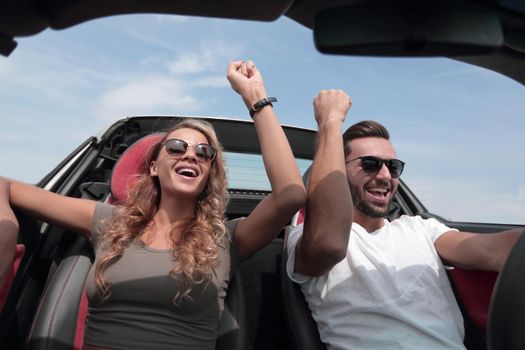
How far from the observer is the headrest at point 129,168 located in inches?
87.9

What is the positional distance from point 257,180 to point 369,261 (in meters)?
1.37

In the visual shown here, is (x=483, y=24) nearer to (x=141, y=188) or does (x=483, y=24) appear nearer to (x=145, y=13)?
(x=145, y=13)

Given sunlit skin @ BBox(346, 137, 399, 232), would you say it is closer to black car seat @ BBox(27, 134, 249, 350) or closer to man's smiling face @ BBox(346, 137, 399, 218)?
man's smiling face @ BBox(346, 137, 399, 218)

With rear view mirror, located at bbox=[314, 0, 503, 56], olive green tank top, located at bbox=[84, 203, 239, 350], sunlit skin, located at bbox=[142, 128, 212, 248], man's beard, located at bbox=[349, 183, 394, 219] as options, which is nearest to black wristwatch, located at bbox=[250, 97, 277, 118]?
sunlit skin, located at bbox=[142, 128, 212, 248]

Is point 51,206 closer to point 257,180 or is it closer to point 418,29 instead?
point 257,180

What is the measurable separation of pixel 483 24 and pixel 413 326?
1220 millimetres

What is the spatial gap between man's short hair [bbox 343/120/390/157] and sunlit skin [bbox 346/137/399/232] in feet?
0.12

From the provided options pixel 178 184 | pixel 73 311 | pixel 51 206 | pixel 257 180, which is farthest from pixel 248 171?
pixel 73 311

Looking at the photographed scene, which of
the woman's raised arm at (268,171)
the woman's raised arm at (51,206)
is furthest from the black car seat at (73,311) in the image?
the woman's raised arm at (268,171)

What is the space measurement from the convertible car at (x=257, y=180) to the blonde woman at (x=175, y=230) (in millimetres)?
130

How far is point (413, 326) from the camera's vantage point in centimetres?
170

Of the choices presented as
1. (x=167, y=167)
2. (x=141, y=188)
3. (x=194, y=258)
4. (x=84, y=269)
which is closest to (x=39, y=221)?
(x=84, y=269)

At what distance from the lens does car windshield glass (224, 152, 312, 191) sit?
302cm

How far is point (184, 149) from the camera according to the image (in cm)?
210
